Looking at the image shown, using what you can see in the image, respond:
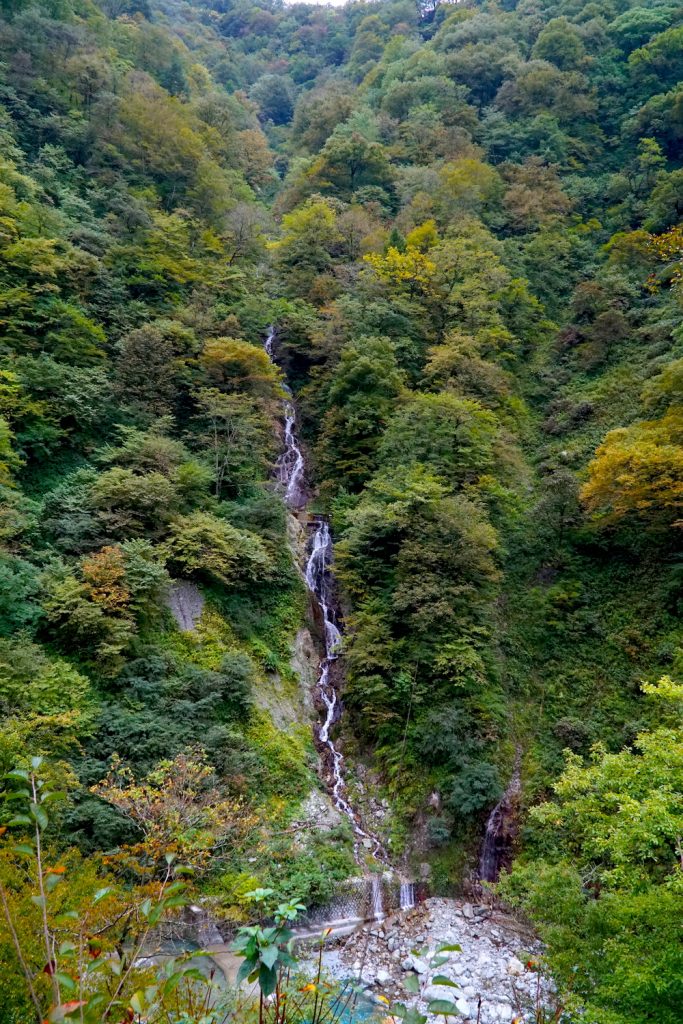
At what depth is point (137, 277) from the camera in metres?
20.6

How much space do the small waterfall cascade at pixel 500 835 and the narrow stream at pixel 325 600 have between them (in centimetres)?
218

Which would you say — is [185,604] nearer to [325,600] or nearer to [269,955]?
[325,600]

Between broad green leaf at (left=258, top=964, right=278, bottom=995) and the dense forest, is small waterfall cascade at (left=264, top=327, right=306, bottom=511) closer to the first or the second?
the dense forest

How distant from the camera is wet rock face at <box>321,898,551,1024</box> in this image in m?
9.52

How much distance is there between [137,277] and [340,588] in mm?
13355

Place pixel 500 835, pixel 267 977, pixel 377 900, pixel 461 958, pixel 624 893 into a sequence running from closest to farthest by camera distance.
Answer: pixel 267 977, pixel 624 893, pixel 461 958, pixel 377 900, pixel 500 835

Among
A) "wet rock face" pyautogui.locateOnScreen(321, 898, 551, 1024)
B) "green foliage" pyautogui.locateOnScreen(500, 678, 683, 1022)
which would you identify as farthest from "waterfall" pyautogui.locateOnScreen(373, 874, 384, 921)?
"green foliage" pyautogui.locateOnScreen(500, 678, 683, 1022)

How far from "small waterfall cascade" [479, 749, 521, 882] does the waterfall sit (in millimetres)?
2131

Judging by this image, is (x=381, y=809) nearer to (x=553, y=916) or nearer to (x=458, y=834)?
(x=458, y=834)

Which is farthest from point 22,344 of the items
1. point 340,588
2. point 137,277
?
point 340,588

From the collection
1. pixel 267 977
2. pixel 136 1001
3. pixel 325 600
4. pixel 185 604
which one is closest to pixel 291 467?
pixel 325 600

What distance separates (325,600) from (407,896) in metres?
8.11

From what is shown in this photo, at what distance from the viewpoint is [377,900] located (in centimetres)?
1164

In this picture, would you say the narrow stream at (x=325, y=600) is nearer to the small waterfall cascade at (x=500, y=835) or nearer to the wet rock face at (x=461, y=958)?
the wet rock face at (x=461, y=958)
